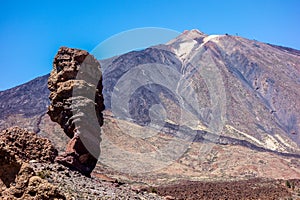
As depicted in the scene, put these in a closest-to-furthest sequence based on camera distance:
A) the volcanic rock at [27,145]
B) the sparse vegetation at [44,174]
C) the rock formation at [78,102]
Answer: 1. the sparse vegetation at [44,174]
2. the volcanic rock at [27,145]
3. the rock formation at [78,102]

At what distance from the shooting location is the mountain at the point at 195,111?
63812 mm

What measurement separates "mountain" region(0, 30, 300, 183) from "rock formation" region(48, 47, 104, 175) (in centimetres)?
3023

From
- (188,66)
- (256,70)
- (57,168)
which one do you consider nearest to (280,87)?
(256,70)

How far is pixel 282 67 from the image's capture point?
150 metres

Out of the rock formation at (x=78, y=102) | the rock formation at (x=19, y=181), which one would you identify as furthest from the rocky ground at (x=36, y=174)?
the rock formation at (x=78, y=102)

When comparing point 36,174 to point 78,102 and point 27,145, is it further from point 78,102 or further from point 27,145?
point 78,102

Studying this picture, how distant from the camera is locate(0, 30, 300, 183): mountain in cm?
6381

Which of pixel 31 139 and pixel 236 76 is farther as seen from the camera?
pixel 236 76

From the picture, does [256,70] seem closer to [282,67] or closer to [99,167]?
[282,67]

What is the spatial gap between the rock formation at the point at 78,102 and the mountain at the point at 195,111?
30.2 metres

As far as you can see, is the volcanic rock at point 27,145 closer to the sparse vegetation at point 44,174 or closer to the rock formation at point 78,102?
the sparse vegetation at point 44,174

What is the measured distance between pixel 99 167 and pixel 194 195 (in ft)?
65.5

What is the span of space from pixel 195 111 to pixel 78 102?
92.0 metres

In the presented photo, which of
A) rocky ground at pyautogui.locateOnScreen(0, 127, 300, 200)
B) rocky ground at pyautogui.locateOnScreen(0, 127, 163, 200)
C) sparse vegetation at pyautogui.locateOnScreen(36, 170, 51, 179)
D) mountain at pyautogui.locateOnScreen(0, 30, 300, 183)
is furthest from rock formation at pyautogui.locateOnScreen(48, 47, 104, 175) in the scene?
mountain at pyautogui.locateOnScreen(0, 30, 300, 183)
